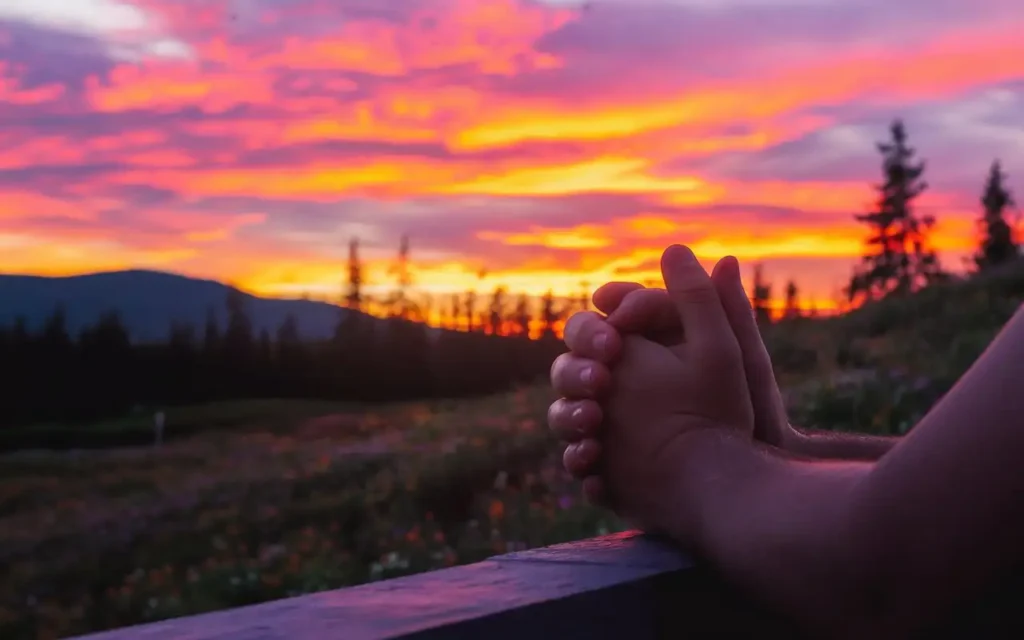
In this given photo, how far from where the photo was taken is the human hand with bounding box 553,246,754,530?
1101 millimetres

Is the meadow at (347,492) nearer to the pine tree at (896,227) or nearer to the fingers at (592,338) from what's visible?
the fingers at (592,338)

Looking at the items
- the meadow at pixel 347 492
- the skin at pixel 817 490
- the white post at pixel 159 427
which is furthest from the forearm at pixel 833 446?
the white post at pixel 159 427

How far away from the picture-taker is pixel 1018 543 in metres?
0.75

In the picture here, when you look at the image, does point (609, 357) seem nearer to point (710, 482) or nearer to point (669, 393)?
point (669, 393)

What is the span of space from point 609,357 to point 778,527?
306 millimetres

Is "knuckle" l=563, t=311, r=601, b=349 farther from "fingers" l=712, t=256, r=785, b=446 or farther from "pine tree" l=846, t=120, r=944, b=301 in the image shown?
"pine tree" l=846, t=120, r=944, b=301

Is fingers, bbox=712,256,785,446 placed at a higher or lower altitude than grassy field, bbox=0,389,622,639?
higher

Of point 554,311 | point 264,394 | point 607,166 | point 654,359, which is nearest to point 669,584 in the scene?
point 654,359

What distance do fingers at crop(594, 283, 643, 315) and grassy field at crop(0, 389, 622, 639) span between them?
317 cm

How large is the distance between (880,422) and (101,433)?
9760 mm

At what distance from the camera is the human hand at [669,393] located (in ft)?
3.61

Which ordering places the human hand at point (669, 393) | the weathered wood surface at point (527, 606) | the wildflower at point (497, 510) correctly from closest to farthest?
the weathered wood surface at point (527, 606) → the human hand at point (669, 393) → the wildflower at point (497, 510)

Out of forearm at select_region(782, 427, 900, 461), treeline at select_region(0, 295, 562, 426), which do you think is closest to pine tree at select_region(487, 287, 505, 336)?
treeline at select_region(0, 295, 562, 426)

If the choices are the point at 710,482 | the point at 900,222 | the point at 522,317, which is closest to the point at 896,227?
the point at 900,222
